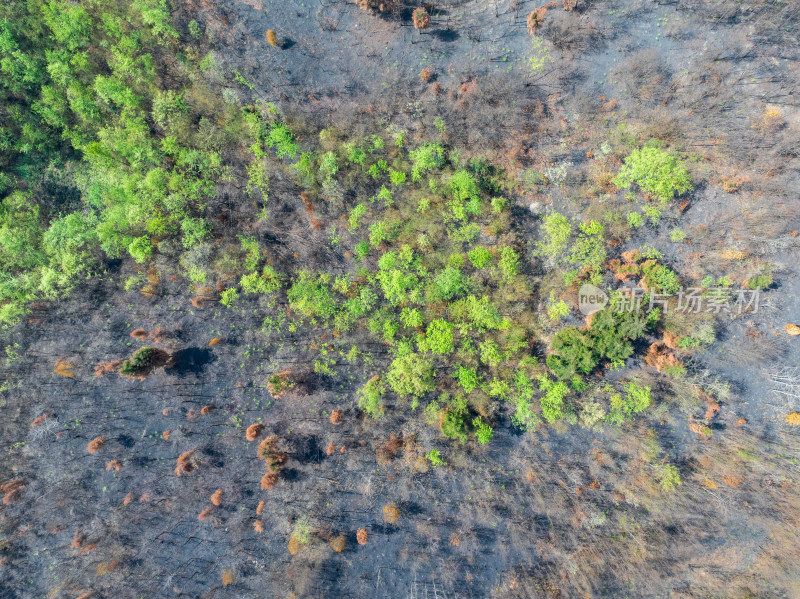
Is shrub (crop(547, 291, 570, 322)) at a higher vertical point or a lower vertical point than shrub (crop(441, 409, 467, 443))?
higher

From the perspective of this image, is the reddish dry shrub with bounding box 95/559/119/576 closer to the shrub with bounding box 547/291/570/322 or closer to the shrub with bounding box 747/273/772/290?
the shrub with bounding box 547/291/570/322

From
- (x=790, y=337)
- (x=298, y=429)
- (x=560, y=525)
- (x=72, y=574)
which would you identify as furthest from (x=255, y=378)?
(x=790, y=337)

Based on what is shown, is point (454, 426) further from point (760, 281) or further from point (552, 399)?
point (760, 281)

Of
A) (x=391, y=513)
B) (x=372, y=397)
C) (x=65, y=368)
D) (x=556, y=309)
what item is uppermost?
(x=556, y=309)

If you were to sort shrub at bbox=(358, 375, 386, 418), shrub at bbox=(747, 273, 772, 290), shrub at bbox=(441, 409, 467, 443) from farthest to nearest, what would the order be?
shrub at bbox=(358, 375, 386, 418) < shrub at bbox=(747, 273, 772, 290) < shrub at bbox=(441, 409, 467, 443)

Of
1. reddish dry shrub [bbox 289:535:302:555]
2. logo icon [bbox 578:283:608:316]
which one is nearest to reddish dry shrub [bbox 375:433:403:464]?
reddish dry shrub [bbox 289:535:302:555]

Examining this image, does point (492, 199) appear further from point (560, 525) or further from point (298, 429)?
point (560, 525)

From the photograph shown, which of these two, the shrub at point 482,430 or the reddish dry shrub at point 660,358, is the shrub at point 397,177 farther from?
the reddish dry shrub at point 660,358

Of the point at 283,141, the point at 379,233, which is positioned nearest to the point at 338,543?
the point at 379,233
